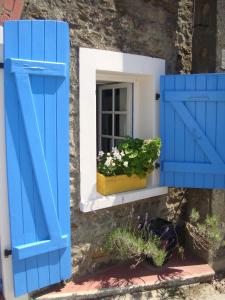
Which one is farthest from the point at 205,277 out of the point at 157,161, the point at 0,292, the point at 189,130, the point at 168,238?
the point at 0,292

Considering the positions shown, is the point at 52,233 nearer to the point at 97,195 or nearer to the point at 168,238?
the point at 97,195

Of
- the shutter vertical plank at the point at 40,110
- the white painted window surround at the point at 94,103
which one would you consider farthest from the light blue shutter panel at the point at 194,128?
the shutter vertical plank at the point at 40,110

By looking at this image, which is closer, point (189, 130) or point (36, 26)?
point (36, 26)

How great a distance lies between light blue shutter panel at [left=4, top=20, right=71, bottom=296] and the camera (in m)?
2.78

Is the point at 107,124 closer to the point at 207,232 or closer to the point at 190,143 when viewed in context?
the point at 190,143

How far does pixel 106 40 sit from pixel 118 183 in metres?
1.55

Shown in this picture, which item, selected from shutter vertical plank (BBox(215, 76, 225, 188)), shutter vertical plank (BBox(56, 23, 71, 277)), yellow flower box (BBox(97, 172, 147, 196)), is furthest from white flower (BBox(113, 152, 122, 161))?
shutter vertical plank (BBox(215, 76, 225, 188))

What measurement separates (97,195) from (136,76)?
4.86 feet

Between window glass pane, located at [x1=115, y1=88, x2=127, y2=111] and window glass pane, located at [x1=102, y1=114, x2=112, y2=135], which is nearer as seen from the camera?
window glass pane, located at [x1=115, y1=88, x2=127, y2=111]

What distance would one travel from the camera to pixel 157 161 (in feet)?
13.6

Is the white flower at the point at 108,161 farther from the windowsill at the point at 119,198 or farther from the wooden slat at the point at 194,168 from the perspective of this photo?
the wooden slat at the point at 194,168

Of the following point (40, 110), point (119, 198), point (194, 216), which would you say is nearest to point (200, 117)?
point (194, 216)

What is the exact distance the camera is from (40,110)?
9.55 feet

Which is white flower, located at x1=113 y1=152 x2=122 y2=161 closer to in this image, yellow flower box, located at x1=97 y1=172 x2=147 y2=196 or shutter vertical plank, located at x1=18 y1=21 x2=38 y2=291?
yellow flower box, located at x1=97 y1=172 x2=147 y2=196
